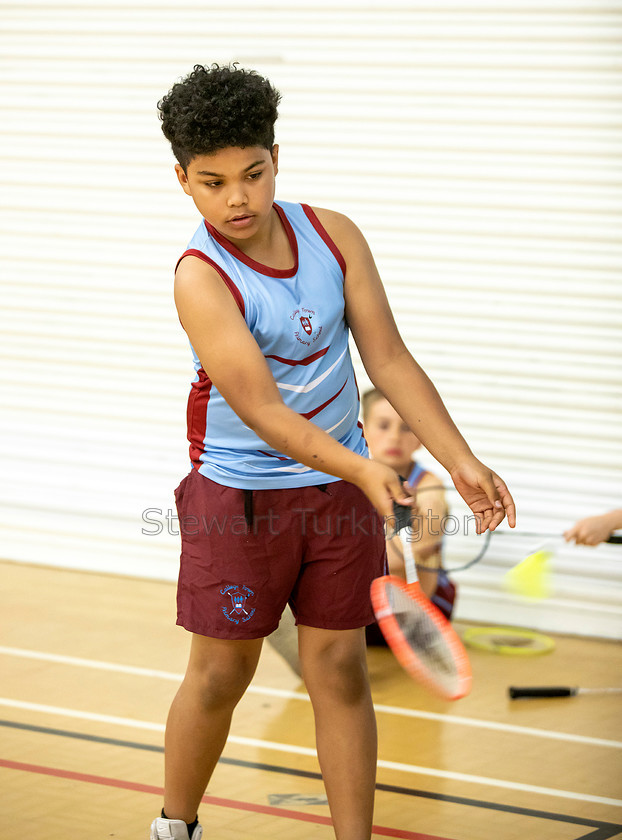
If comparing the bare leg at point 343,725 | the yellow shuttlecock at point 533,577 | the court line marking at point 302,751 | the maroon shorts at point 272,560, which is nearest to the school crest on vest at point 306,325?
the maroon shorts at point 272,560

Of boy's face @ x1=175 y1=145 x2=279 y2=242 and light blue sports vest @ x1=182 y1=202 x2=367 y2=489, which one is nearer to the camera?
boy's face @ x1=175 y1=145 x2=279 y2=242

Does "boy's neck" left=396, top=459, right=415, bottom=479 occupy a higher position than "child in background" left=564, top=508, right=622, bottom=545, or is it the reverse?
"child in background" left=564, top=508, right=622, bottom=545

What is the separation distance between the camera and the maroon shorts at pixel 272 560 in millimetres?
2682

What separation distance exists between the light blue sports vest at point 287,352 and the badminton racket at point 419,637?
33 cm

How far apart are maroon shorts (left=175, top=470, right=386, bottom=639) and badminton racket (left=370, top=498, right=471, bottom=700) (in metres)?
0.12

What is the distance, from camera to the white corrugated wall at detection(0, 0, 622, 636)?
215 inches

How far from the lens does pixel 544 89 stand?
542cm

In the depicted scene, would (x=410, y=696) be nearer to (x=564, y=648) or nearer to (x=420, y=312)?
(x=564, y=648)

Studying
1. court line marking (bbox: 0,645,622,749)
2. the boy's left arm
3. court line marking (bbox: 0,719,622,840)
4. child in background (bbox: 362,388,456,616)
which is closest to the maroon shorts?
the boy's left arm

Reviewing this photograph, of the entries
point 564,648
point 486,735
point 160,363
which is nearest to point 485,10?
point 160,363

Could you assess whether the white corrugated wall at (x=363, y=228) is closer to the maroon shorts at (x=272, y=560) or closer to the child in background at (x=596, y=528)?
the child in background at (x=596, y=528)

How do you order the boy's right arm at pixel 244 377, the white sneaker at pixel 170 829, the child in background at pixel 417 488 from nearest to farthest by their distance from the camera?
1. the boy's right arm at pixel 244 377
2. the white sneaker at pixel 170 829
3. the child in background at pixel 417 488

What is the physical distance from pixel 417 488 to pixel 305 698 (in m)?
1.23

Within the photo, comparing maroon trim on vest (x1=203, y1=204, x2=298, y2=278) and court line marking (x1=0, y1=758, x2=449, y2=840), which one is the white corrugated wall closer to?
court line marking (x1=0, y1=758, x2=449, y2=840)
